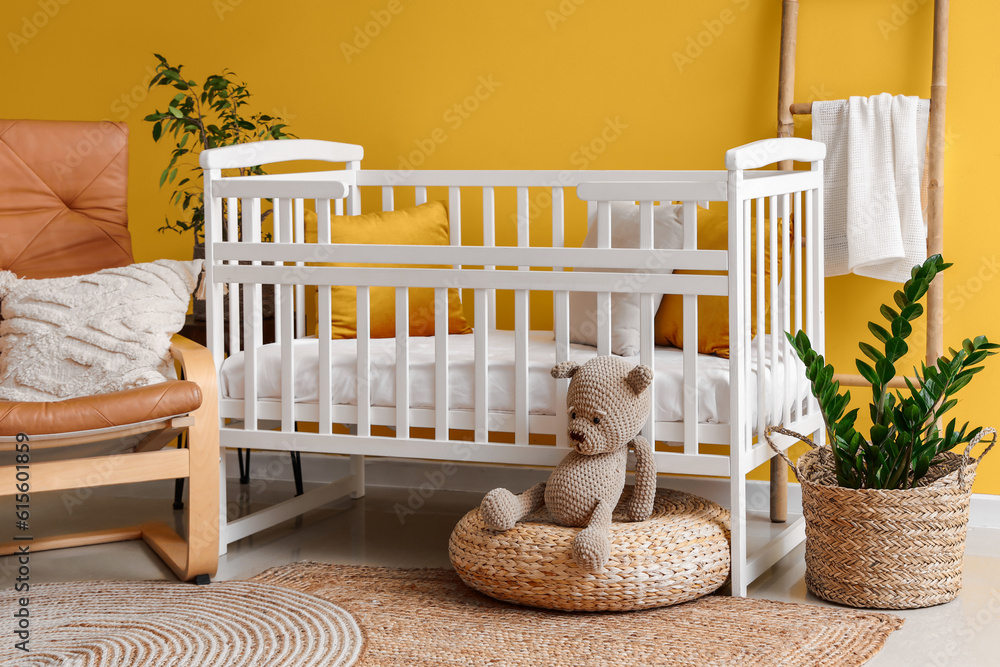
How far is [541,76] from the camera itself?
2711 mm

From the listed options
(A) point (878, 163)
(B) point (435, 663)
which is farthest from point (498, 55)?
(B) point (435, 663)

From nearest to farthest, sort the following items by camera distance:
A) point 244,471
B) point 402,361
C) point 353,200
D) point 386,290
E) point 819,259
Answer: point 402,361
point 819,259
point 386,290
point 353,200
point 244,471

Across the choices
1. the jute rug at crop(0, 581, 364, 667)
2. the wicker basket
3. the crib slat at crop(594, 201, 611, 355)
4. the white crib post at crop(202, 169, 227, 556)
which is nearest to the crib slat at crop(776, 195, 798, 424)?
the wicker basket

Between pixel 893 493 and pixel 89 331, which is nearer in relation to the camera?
pixel 893 493

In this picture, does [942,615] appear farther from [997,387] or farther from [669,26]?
[669,26]

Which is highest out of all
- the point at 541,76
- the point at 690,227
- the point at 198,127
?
the point at 541,76

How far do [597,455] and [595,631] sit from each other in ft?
1.05

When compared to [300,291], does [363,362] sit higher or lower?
lower

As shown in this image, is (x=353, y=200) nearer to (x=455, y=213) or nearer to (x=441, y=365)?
(x=455, y=213)

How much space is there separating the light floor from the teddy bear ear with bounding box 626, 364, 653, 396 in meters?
0.50

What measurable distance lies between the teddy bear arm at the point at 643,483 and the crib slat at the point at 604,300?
0.62 feet

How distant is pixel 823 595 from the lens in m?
1.96

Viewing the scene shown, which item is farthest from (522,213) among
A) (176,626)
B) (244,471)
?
(176,626)

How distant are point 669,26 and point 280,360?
1260 millimetres
